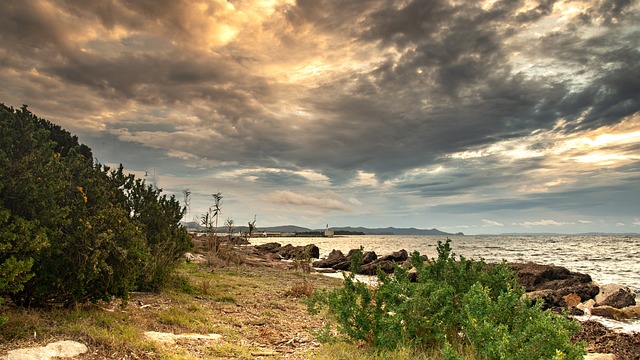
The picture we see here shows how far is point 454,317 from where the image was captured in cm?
709

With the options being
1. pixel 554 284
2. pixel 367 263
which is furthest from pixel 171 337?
pixel 367 263

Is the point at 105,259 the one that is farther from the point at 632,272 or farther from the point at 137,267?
the point at 632,272

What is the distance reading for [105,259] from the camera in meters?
8.31

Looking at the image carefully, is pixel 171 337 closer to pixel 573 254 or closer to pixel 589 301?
pixel 589 301

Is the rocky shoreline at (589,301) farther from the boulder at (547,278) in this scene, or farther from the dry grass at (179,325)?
the dry grass at (179,325)

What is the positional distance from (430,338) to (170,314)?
19.2 ft

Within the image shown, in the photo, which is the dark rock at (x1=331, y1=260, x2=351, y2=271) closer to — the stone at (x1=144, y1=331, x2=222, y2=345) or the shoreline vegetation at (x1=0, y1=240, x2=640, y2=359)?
the shoreline vegetation at (x1=0, y1=240, x2=640, y2=359)

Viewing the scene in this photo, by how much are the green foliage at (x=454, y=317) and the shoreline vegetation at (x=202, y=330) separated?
1.14 ft

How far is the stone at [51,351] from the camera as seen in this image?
5.55m

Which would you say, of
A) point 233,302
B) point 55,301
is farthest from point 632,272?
point 55,301

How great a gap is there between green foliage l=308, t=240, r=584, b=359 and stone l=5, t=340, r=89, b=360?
14.0 feet

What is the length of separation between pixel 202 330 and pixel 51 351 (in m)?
3.34

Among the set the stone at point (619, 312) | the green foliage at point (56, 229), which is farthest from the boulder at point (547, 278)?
the green foliage at point (56, 229)

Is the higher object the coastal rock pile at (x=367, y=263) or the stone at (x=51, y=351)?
the stone at (x=51, y=351)
